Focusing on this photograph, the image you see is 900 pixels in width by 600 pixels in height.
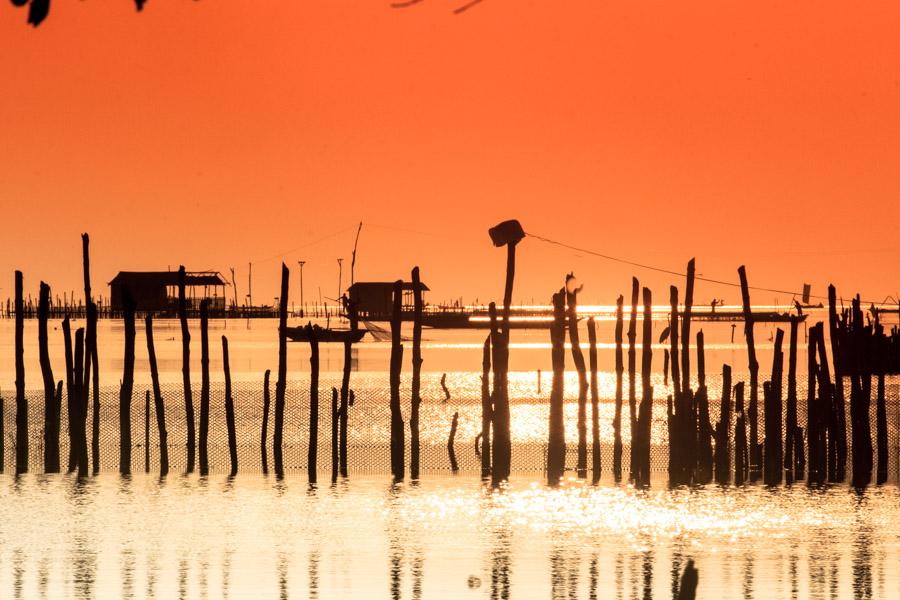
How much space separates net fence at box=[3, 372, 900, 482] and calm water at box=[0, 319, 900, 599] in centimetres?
235

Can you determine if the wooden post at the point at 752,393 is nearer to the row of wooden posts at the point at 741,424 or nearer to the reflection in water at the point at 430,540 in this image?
the row of wooden posts at the point at 741,424

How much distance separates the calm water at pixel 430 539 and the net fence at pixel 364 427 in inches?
92.6

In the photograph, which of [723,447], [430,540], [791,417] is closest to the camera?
[430,540]

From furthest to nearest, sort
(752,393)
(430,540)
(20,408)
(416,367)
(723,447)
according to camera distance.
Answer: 1. (752,393)
2. (416,367)
3. (20,408)
4. (723,447)
5. (430,540)

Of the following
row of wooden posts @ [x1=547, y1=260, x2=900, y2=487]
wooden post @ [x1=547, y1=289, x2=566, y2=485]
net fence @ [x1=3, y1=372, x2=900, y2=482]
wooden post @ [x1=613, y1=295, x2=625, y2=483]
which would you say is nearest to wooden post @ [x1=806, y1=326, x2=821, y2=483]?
row of wooden posts @ [x1=547, y1=260, x2=900, y2=487]

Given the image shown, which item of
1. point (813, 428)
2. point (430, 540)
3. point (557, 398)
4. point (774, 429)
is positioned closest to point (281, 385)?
point (557, 398)

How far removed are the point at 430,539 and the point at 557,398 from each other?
5.75 m

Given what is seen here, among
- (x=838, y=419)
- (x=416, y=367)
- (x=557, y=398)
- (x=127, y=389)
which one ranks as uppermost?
(x=416, y=367)

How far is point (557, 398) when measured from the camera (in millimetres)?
26844

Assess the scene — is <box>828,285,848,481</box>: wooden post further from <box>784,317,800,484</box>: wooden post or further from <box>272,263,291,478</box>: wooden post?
<box>272,263,291,478</box>: wooden post

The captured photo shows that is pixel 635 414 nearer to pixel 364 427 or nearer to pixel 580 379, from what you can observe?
pixel 580 379

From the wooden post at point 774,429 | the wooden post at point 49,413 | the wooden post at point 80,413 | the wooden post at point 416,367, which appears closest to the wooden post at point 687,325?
the wooden post at point 774,429

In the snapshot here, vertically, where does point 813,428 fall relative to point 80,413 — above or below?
below

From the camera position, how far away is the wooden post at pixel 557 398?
26.8 meters
